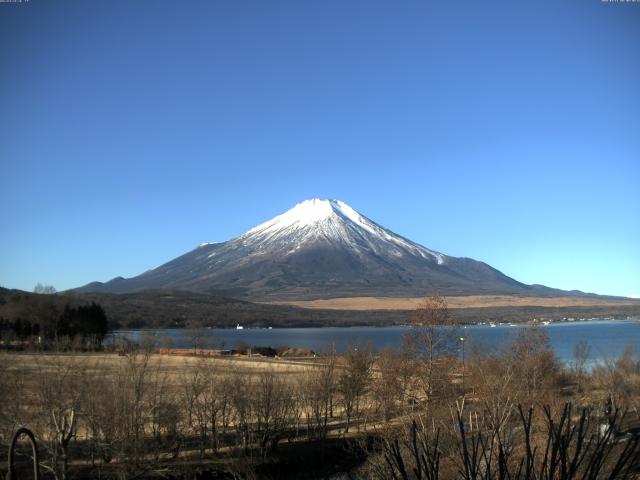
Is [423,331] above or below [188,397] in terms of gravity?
above

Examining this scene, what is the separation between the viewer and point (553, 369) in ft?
140

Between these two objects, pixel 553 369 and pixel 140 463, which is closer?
pixel 140 463

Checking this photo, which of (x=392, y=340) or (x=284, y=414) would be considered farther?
(x=392, y=340)

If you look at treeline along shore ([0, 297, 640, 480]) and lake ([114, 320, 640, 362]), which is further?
lake ([114, 320, 640, 362])

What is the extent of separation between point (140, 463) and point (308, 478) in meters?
7.05

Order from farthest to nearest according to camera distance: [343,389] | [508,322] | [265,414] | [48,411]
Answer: [508,322] → [343,389] → [265,414] → [48,411]

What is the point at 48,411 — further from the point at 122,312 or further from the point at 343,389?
the point at 122,312

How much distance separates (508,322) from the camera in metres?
189

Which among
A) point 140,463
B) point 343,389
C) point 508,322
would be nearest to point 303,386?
point 343,389

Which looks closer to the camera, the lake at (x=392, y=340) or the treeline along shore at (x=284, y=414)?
the treeline along shore at (x=284, y=414)

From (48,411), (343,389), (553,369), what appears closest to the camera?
(48,411)

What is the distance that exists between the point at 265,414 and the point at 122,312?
155 meters

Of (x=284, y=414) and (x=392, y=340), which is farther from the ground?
(x=284, y=414)

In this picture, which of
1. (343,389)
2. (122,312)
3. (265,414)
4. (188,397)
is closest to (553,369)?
(343,389)
